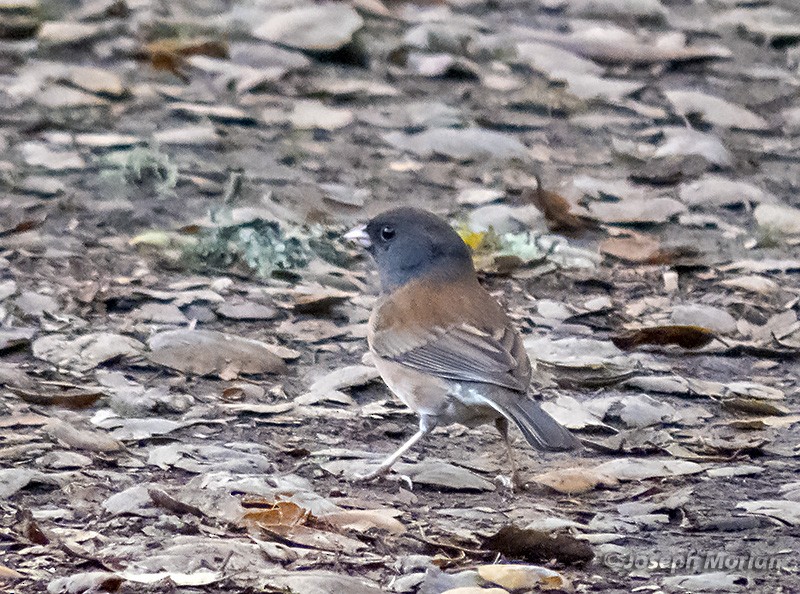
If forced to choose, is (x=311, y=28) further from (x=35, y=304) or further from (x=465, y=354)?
(x=465, y=354)

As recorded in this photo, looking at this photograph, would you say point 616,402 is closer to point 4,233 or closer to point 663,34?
point 4,233

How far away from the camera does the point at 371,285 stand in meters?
5.97

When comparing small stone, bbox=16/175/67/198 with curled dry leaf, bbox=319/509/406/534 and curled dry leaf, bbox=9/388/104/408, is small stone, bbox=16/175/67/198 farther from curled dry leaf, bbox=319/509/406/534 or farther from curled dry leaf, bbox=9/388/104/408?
curled dry leaf, bbox=319/509/406/534

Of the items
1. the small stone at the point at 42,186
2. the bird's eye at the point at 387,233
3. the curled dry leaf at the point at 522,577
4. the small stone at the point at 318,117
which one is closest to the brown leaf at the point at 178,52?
the small stone at the point at 318,117

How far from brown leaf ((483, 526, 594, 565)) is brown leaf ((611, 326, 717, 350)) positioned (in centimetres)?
192

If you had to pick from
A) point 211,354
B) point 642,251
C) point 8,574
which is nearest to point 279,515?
point 8,574

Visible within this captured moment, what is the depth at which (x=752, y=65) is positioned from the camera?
8602 mm

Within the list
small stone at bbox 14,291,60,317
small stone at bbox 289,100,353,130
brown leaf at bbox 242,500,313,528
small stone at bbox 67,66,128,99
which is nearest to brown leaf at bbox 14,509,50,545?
brown leaf at bbox 242,500,313,528

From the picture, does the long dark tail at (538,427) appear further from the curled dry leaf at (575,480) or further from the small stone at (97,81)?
the small stone at (97,81)

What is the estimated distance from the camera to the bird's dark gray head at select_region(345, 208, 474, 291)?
5074mm

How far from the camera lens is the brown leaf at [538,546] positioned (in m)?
3.62

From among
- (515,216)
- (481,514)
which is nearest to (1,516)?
(481,514)

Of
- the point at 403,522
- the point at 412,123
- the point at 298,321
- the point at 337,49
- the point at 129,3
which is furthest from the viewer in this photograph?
the point at 129,3

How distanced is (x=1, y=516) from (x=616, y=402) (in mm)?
2217
